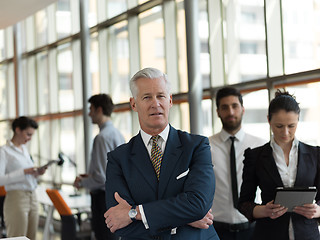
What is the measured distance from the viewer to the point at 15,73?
11.5m

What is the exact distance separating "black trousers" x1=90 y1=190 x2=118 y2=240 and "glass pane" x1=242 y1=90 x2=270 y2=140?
1759mm

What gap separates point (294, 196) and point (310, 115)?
7.34 ft

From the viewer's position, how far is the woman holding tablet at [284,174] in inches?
103

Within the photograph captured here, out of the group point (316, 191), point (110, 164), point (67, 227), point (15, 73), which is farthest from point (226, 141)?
point (15, 73)

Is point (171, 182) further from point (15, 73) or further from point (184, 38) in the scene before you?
point (15, 73)

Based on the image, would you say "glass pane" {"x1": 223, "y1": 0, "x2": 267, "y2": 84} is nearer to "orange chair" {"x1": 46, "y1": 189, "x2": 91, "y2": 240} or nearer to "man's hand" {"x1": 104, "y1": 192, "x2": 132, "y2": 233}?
"orange chair" {"x1": 46, "y1": 189, "x2": 91, "y2": 240}

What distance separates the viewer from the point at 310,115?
455cm

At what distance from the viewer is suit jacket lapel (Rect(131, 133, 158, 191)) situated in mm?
2004

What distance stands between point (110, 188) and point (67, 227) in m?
3.68

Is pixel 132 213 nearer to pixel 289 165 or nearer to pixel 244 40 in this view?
pixel 289 165

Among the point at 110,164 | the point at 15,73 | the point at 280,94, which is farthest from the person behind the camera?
the point at 15,73

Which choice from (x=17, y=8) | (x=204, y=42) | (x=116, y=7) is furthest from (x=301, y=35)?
(x=17, y=8)

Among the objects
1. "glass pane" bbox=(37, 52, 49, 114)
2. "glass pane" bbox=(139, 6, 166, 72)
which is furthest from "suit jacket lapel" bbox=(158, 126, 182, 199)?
"glass pane" bbox=(37, 52, 49, 114)

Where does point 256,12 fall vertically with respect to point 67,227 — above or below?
above
